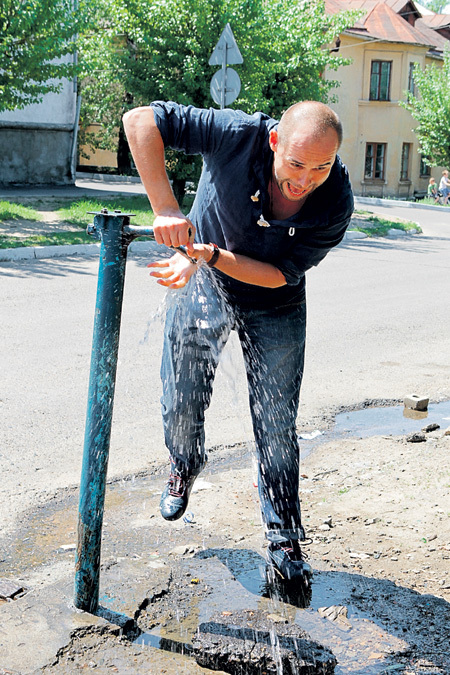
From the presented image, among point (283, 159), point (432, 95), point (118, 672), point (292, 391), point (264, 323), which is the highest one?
point (432, 95)

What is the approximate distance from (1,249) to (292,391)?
8718 millimetres

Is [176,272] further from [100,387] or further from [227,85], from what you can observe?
[227,85]

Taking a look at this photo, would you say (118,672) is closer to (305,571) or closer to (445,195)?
(305,571)

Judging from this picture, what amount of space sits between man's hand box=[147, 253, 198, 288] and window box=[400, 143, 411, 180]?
1529 inches

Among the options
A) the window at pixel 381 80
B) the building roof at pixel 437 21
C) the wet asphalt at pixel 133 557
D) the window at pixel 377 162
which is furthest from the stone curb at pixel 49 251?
the building roof at pixel 437 21

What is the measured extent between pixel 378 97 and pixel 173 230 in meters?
38.2

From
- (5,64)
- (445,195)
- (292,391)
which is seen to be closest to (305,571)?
(292,391)

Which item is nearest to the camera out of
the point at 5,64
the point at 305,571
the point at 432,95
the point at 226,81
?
the point at 305,571

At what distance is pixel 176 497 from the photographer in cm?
312

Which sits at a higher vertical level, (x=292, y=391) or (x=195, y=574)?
(x=292, y=391)

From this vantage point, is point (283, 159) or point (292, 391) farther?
point (292, 391)

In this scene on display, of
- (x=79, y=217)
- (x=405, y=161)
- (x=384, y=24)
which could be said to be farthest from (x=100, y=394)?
(x=384, y=24)

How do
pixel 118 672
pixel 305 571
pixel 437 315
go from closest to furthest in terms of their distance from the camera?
1. pixel 118 672
2. pixel 305 571
3. pixel 437 315

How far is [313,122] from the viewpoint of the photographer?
2482 mm
